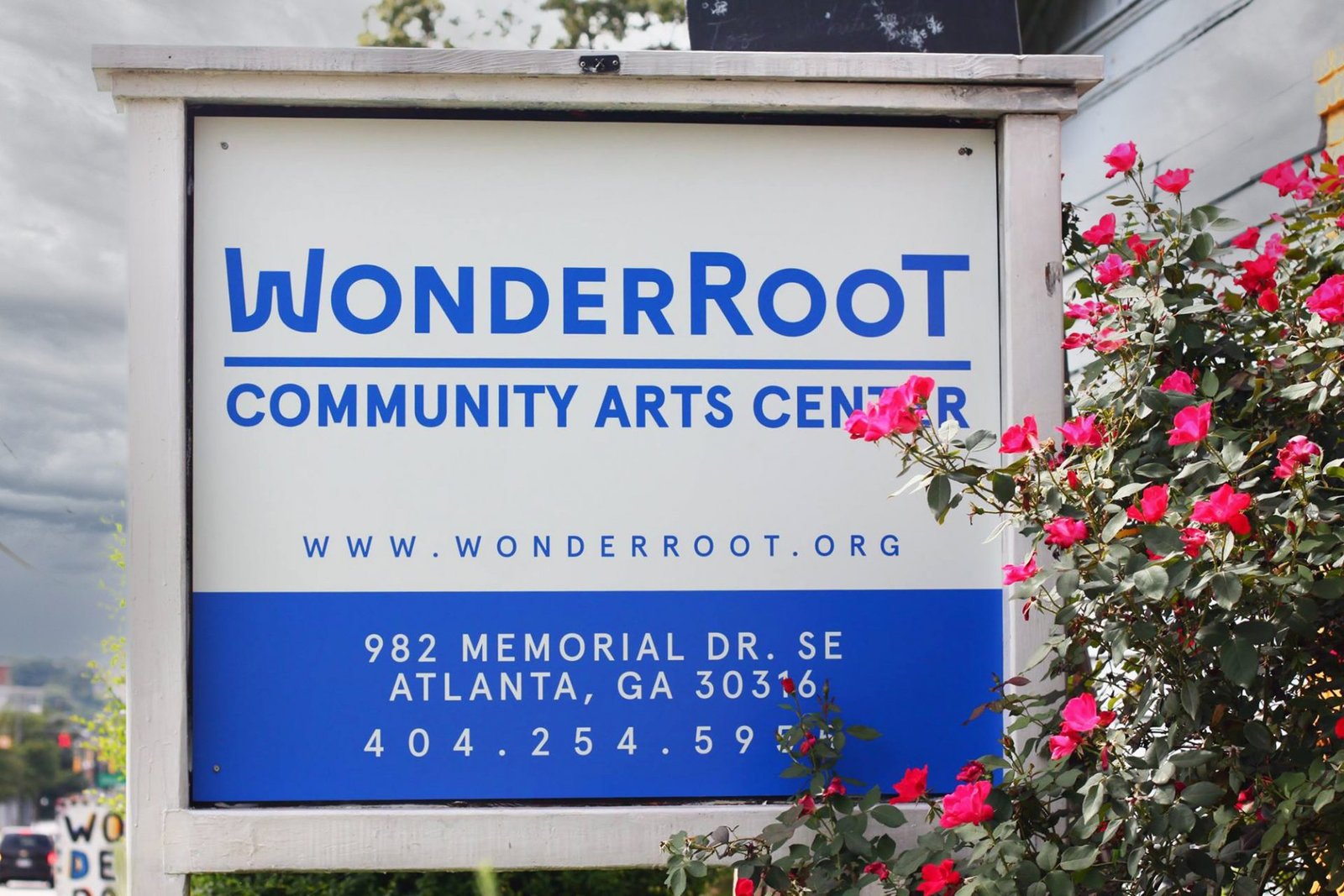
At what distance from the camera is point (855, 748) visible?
1.88 meters

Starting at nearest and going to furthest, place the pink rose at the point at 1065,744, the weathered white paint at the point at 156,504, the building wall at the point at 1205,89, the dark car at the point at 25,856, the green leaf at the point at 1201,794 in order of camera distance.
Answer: the green leaf at the point at 1201,794
the pink rose at the point at 1065,744
the weathered white paint at the point at 156,504
the building wall at the point at 1205,89
the dark car at the point at 25,856

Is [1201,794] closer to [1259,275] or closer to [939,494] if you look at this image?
[939,494]

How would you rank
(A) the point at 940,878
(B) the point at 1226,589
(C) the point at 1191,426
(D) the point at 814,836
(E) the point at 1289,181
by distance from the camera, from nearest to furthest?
(B) the point at 1226,589 < (C) the point at 1191,426 < (A) the point at 940,878 < (D) the point at 814,836 < (E) the point at 1289,181

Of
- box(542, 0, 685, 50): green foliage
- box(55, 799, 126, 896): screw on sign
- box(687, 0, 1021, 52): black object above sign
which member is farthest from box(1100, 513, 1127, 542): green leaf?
box(542, 0, 685, 50): green foliage

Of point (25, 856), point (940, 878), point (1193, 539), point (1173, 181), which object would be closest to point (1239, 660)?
point (1193, 539)

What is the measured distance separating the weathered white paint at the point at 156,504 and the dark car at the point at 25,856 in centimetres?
389

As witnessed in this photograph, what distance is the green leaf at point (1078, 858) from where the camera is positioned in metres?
1.49

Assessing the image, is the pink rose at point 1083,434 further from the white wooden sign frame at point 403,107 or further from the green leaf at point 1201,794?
the green leaf at point 1201,794

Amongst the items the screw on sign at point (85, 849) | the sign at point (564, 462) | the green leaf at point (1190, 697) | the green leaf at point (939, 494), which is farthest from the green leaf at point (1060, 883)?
the screw on sign at point (85, 849)

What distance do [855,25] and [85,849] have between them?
4440 millimetres

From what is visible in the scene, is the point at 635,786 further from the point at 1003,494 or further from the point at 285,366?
the point at 285,366

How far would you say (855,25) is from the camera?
210 centimetres

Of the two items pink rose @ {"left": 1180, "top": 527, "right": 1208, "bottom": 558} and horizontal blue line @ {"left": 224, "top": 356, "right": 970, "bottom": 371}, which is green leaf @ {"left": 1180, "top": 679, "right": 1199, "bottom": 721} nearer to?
pink rose @ {"left": 1180, "top": 527, "right": 1208, "bottom": 558}

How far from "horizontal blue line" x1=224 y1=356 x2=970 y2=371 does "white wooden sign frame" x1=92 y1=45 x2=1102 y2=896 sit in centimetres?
13
